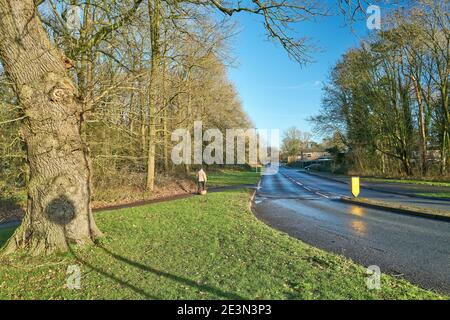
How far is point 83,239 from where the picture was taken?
6070mm

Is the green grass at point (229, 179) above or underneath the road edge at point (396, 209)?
underneath

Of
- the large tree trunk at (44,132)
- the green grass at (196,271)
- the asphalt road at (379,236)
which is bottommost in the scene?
the asphalt road at (379,236)

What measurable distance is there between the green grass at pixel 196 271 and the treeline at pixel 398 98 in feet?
87.3

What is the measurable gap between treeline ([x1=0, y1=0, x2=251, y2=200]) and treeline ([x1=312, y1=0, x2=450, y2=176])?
19022mm

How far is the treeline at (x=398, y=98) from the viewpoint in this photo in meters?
25.2

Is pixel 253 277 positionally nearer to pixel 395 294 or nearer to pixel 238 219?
pixel 395 294

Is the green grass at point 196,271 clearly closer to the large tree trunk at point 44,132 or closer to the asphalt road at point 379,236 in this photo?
the large tree trunk at point 44,132

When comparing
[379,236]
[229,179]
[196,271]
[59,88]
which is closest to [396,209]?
[379,236]

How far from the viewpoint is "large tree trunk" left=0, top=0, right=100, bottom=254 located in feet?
18.6

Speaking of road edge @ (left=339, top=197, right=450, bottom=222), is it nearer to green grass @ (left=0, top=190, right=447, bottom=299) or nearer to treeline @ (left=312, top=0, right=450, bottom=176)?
green grass @ (left=0, top=190, right=447, bottom=299)

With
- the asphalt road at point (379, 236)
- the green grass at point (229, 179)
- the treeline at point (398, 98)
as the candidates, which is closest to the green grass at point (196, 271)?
the asphalt road at point (379, 236)

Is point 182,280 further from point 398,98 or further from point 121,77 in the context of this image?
point 398,98
